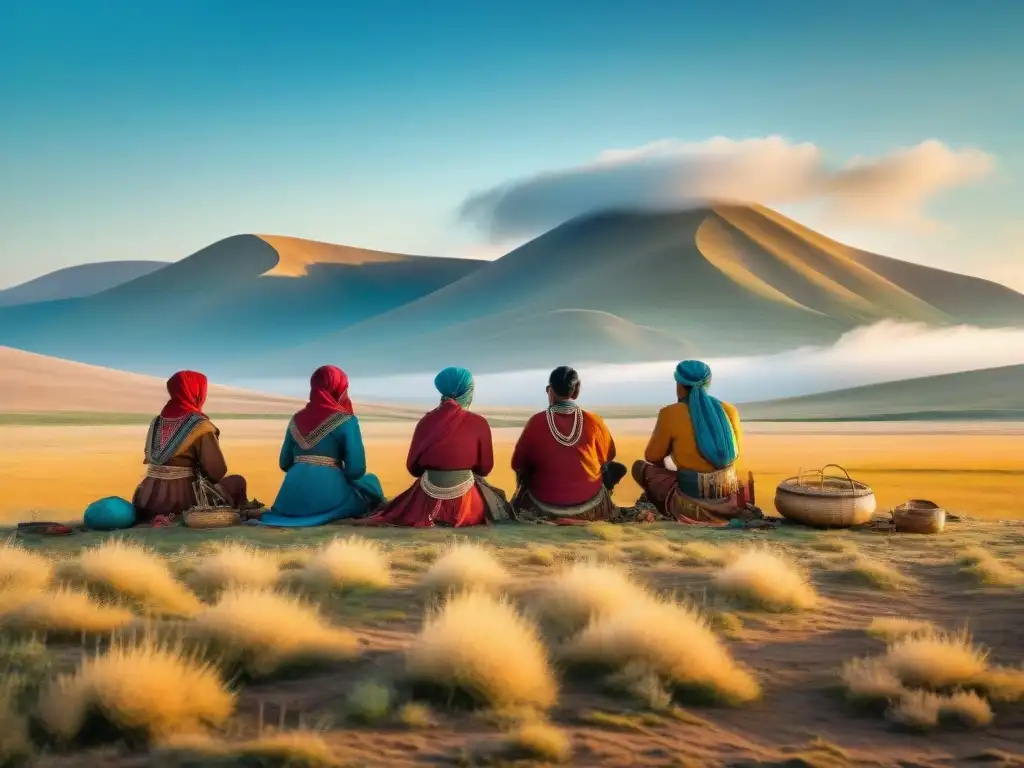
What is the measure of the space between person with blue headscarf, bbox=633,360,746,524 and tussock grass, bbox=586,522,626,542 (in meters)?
0.83

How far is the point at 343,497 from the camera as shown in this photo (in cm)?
904

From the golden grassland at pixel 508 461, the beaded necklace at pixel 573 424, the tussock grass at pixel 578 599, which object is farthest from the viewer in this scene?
the golden grassland at pixel 508 461

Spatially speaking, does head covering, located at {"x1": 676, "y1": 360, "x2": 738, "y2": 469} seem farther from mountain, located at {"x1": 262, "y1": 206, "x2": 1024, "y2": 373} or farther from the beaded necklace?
mountain, located at {"x1": 262, "y1": 206, "x2": 1024, "y2": 373}

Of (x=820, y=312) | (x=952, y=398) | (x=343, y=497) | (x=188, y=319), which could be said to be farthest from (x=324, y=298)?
(x=343, y=497)

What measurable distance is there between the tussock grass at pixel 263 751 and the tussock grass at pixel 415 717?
407 mm

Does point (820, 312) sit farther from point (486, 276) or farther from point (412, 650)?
point (412, 650)

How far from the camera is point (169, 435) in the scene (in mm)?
8680

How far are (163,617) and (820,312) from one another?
114672 mm

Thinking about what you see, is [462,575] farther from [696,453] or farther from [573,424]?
[696,453]

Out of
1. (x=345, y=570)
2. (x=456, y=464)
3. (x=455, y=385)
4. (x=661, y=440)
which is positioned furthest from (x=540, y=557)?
(x=661, y=440)

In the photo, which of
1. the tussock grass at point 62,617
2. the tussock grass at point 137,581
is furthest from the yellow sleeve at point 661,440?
the tussock grass at point 62,617

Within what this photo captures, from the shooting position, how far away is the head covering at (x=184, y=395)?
8656 mm

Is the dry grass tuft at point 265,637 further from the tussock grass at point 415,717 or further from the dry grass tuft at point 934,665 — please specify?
the dry grass tuft at point 934,665

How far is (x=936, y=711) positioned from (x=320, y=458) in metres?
6.07
